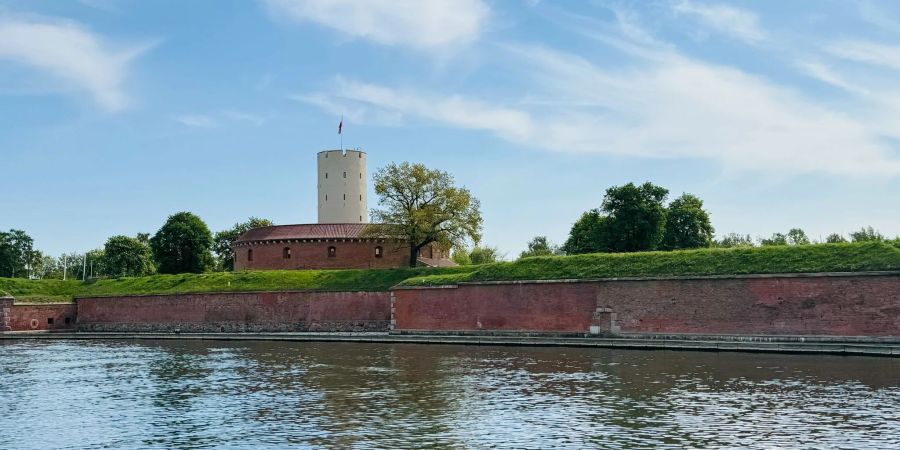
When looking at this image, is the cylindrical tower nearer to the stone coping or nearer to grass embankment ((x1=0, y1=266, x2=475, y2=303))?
grass embankment ((x1=0, y1=266, x2=475, y2=303))

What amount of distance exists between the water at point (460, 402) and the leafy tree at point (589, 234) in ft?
90.5

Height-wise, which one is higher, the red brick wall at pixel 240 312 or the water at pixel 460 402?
the red brick wall at pixel 240 312

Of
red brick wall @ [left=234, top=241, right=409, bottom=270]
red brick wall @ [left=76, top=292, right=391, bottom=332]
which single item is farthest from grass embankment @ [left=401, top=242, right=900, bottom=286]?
red brick wall @ [left=234, top=241, right=409, bottom=270]

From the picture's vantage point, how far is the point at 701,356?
85.4 feet

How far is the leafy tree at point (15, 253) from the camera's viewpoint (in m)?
73.0

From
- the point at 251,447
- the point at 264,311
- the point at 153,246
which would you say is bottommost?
the point at 251,447

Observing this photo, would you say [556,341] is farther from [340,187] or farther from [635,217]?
[340,187]

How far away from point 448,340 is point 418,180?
16.7 meters

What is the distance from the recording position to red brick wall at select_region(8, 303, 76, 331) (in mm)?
47500

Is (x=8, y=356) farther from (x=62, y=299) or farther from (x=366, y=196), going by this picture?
(x=366, y=196)

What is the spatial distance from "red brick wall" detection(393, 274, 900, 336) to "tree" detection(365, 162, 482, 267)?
974cm

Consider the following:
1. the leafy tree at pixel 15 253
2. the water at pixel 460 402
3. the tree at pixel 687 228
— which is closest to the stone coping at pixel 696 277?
the water at pixel 460 402

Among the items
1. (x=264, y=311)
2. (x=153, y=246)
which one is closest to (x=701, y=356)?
(x=264, y=311)

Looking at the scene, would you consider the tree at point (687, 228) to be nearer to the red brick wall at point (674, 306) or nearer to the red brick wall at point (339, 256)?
the red brick wall at point (339, 256)
